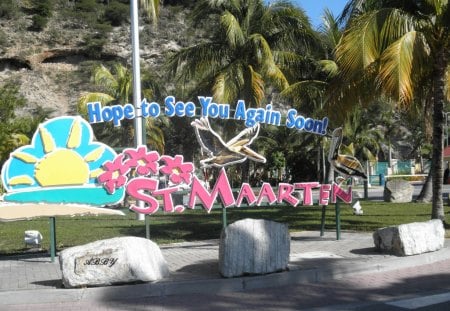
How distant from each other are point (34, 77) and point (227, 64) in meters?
63.8

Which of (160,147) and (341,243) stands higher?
(160,147)

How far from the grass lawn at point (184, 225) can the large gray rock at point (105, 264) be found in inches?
148

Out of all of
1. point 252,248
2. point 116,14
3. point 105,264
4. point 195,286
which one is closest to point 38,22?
point 116,14

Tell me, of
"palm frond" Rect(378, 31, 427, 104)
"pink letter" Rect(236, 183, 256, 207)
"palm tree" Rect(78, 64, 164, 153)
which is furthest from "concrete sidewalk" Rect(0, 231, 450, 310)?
"palm tree" Rect(78, 64, 164, 153)

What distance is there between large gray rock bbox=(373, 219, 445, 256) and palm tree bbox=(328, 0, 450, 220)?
2758 mm

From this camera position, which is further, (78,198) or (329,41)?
(329,41)

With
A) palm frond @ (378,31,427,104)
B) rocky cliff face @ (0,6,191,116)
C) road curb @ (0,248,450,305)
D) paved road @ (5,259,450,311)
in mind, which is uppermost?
rocky cliff face @ (0,6,191,116)

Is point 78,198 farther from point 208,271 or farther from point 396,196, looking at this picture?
point 396,196

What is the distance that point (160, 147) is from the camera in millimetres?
27141

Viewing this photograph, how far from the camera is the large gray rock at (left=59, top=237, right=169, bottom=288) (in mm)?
8148

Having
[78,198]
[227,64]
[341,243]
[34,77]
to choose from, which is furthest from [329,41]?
[34,77]

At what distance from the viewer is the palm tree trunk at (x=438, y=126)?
13711 millimetres

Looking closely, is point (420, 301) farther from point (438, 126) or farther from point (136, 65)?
point (136, 65)

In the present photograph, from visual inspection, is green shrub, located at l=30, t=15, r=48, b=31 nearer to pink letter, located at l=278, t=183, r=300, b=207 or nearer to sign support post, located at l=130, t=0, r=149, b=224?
sign support post, located at l=130, t=0, r=149, b=224
